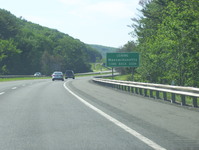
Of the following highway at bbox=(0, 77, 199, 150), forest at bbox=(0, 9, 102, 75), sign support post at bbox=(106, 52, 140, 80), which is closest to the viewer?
highway at bbox=(0, 77, 199, 150)

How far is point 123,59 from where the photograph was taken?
3083cm

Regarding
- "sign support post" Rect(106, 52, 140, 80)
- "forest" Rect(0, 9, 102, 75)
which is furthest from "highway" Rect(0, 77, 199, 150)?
"forest" Rect(0, 9, 102, 75)

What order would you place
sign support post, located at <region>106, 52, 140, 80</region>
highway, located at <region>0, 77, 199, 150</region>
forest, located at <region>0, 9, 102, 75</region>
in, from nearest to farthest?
highway, located at <region>0, 77, 199, 150</region>, sign support post, located at <region>106, 52, 140, 80</region>, forest, located at <region>0, 9, 102, 75</region>

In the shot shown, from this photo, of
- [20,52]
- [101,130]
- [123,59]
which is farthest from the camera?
[20,52]

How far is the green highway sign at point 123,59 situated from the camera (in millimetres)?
30375

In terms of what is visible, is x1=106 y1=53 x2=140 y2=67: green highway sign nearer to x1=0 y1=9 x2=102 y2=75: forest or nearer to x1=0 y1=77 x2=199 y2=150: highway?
x1=0 y1=77 x2=199 y2=150: highway

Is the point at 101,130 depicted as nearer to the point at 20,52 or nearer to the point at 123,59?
the point at 123,59

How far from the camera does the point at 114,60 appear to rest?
102 feet

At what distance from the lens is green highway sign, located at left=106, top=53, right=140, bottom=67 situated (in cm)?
3038

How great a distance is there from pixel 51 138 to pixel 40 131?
87 centimetres

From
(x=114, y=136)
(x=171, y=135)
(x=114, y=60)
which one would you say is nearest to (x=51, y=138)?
(x=114, y=136)

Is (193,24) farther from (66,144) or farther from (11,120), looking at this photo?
(66,144)

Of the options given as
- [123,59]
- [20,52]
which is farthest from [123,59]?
[20,52]

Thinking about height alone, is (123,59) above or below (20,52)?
below
